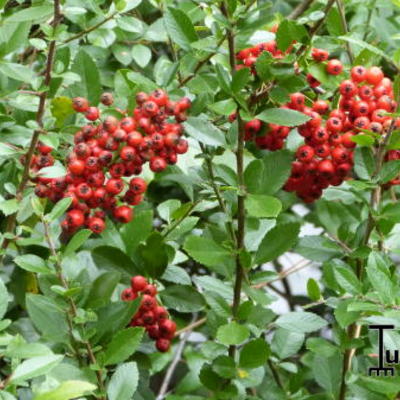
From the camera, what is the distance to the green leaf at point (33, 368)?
3.94ft

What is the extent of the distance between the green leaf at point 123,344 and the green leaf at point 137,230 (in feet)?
0.89

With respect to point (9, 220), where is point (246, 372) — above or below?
below

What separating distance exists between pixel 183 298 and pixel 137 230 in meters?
0.16

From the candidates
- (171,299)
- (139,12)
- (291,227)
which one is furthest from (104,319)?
(139,12)

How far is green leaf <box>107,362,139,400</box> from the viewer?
4.61ft

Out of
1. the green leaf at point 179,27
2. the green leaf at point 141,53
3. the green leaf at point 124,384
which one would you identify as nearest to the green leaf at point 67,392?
the green leaf at point 124,384

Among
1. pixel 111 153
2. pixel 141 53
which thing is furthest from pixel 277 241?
pixel 141 53

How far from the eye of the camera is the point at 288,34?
147 centimetres

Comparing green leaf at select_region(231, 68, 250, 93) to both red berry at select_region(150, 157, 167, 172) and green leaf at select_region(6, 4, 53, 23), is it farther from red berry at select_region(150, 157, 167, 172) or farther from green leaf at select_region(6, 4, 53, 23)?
green leaf at select_region(6, 4, 53, 23)

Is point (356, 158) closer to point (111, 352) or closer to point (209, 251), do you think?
point (209, 251)

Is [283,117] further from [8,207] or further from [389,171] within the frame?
[8,207]

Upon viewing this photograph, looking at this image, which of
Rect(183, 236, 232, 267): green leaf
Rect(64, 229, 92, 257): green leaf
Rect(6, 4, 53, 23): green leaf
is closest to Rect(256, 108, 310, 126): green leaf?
Rect(183, 236, 232, 267): green leaf

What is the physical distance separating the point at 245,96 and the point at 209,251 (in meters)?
0.28

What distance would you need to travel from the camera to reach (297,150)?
170 centimetres
